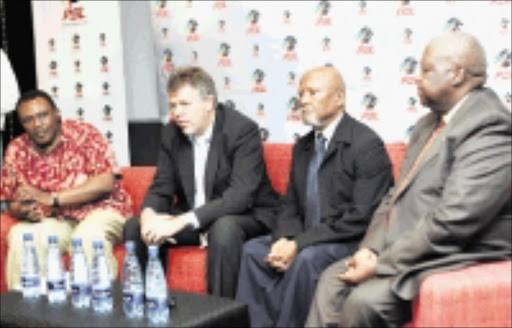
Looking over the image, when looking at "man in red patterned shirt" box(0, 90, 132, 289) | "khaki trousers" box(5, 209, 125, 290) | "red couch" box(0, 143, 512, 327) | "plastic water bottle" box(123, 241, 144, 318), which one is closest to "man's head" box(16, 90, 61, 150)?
"man in red patterned shirt" box(0, 90, 132, 289)

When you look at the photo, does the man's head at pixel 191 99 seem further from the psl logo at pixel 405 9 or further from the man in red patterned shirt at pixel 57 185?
the psl logo at pixel 405 9

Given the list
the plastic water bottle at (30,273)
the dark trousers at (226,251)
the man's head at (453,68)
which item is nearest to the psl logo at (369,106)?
the dark trousers at (226,251)

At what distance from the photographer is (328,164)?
317 cm

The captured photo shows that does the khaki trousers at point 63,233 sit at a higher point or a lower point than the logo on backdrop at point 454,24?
lower

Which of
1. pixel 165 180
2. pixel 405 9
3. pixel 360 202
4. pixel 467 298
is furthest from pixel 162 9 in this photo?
pixel 467 298

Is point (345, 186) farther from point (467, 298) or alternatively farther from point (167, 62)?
point (167, 62)

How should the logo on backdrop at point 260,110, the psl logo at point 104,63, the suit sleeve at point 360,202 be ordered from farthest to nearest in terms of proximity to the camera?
the psl logo at point 104,63, the logo on backdrop at point 260,110, the suit sleeve at point 360,202

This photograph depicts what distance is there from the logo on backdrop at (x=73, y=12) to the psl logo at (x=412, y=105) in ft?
8.37

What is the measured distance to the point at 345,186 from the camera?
3119 mm

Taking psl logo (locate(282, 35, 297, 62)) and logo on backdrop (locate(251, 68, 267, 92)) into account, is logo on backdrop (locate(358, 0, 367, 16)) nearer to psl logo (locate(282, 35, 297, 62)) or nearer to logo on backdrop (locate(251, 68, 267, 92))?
psl logo (locate(282, 35, 297, 62))

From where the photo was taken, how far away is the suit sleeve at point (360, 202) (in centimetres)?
301

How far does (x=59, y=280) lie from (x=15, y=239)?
3.64 feet

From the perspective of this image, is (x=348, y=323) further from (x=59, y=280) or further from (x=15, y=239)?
(x=15, y=239)

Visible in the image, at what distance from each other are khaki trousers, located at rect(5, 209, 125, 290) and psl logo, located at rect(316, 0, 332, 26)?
1.67m
